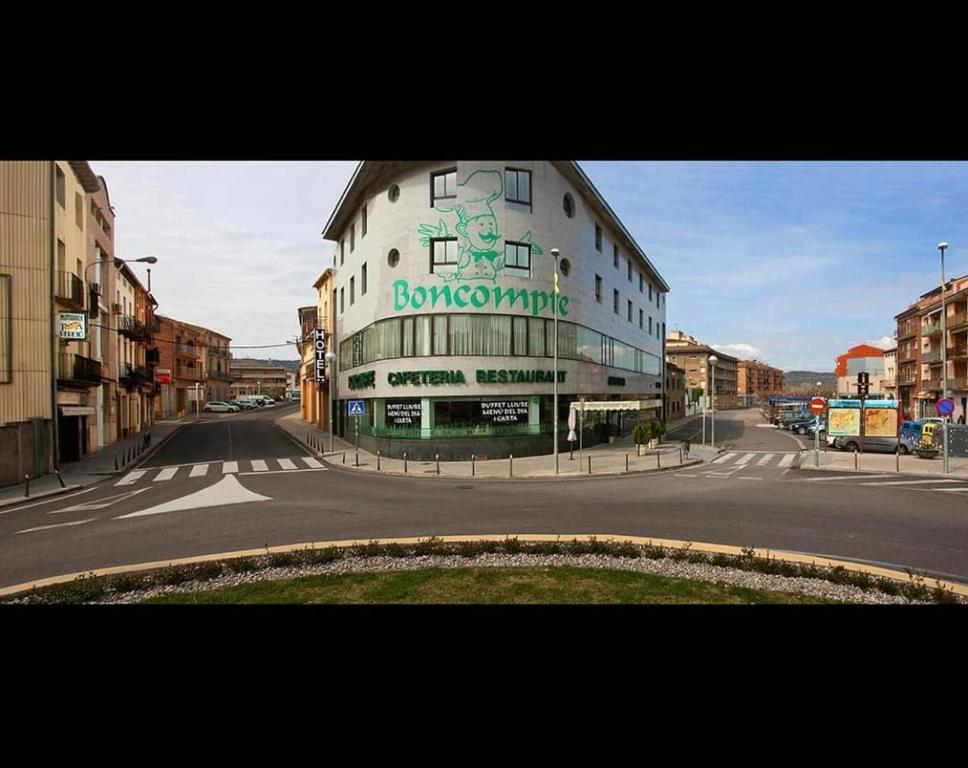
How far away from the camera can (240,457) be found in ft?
83.0

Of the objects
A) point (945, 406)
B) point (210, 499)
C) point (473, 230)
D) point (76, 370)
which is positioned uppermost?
point (473, 230)

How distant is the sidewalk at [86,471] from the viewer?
16375mm

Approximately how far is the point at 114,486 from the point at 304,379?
3819 cm

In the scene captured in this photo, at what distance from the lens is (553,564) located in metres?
8.41

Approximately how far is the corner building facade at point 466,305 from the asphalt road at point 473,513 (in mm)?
5716

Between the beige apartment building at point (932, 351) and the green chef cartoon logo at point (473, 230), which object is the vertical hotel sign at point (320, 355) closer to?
the green chef cartoon logo at point (473, 230)

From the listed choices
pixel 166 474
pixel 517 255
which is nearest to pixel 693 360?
pixel 517 255

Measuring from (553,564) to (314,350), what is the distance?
1335 inches

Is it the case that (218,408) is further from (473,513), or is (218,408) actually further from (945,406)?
(945,406)

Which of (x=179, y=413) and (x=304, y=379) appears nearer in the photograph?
(x=304, y=379)

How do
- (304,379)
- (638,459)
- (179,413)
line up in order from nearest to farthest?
(638,459) → (304,379) → (179,413)
